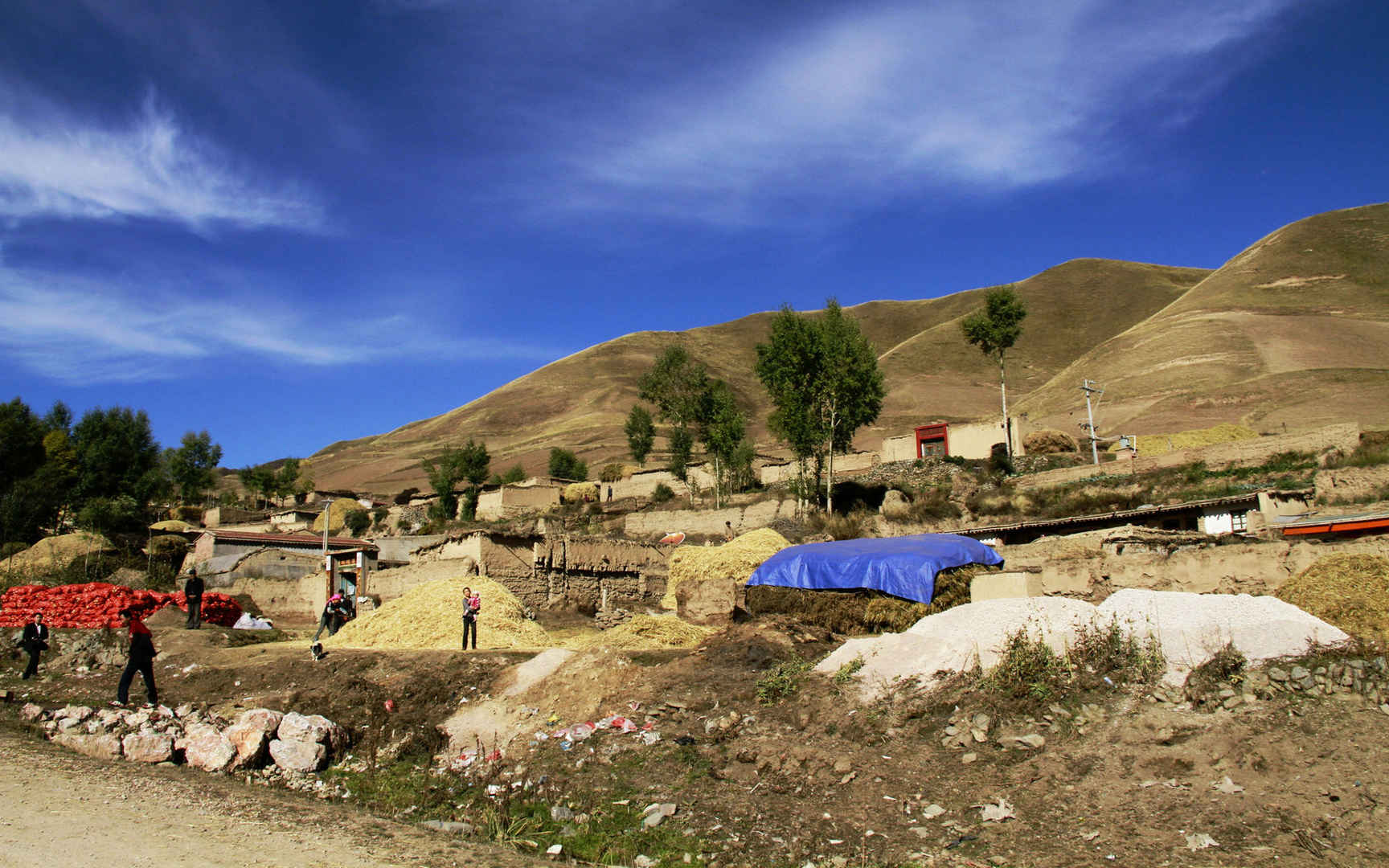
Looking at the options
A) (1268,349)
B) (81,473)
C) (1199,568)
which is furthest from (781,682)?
(1268,349)

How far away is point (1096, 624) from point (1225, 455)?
25.7m

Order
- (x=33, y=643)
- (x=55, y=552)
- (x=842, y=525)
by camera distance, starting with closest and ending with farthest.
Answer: (x=33, y=643), (x=55, y=552), (x=842, y=525)

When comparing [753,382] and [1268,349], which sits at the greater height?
[753,382]

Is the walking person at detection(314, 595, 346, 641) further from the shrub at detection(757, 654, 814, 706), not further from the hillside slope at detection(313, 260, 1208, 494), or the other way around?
the hillside slope at detection(313, 260, 1208, 494)

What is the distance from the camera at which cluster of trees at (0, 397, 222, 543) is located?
38969 millimetres

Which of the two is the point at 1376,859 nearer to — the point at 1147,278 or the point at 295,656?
the point at 295,656

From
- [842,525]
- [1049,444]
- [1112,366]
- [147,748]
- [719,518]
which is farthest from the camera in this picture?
[1112,366]

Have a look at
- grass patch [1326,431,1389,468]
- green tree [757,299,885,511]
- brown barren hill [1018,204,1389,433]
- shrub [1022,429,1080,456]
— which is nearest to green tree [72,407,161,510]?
green tree [757,299,885,511]

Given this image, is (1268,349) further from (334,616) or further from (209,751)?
Answer: (209,751)

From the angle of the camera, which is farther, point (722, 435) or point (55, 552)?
point (722, 435)

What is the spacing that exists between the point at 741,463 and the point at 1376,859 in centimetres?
4437

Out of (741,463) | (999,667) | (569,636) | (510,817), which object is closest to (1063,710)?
(999,667)

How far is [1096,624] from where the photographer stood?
9.59 m

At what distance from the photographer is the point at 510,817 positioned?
8695mm
